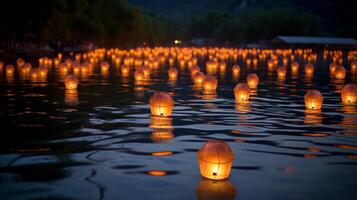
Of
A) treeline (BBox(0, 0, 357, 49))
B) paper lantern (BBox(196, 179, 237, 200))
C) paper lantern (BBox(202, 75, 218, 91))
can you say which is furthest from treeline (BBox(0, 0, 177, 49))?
paper lantern (BBox(196, 179, 237, 200))

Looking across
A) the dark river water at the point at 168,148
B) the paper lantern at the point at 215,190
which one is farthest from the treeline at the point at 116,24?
the paper lantern at the point at 215,190

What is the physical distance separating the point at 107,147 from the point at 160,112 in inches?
148

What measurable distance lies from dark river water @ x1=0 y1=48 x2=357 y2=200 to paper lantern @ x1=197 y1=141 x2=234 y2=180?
0.16 meters

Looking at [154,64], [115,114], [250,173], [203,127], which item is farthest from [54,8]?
[250,173]

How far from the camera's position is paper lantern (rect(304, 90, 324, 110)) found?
14545 millimetres

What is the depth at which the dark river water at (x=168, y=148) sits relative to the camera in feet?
23.2

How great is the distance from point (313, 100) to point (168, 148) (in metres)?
6.56

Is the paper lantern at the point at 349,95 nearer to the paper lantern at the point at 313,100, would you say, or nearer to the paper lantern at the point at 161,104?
the paper lantern at the point at 313,100

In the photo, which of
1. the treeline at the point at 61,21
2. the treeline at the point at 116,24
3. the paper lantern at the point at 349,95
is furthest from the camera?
the treeline at the point at 116,24

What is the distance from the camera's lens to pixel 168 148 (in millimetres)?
9484

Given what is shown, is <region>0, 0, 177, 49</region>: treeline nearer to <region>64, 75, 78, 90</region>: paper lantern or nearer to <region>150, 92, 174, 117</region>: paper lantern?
<region>64, 75, 78, 90</region>: paper lantern

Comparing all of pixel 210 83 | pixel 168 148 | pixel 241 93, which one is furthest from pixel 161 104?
pixel 210 83

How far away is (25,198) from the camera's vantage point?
6578 mm

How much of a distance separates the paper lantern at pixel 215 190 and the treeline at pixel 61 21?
3295 centimetres
